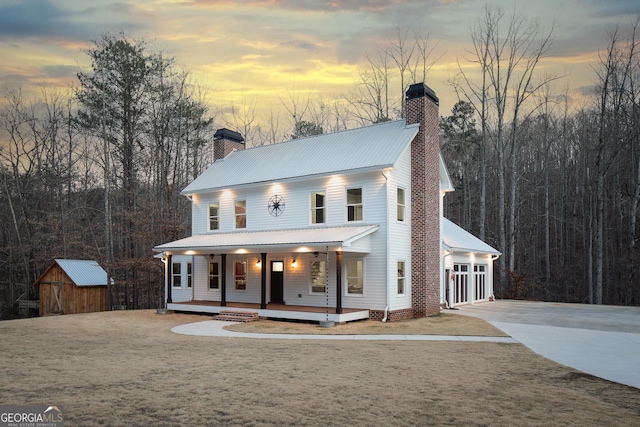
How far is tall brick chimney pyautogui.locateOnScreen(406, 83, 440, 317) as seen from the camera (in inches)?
732

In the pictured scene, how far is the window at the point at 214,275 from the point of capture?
2288cm

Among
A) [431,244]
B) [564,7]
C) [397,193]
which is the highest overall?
[564,7]

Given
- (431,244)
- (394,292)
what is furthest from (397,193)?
(394,292)

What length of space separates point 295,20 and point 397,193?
11.4 meters

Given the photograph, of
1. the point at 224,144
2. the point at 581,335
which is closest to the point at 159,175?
the point at 224,144

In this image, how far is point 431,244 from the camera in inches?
751

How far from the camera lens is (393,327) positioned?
52.1ft

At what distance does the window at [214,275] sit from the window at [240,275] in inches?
50.4

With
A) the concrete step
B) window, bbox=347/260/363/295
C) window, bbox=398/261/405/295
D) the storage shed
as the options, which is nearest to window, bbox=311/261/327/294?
window, bbox=347/260/363/295

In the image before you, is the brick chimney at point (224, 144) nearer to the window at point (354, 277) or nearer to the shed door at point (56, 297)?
the shed door at point (56, 297)

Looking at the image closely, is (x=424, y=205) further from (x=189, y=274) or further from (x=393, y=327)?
(x=189, y=274)

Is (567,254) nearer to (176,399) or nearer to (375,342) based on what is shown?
(375,342)

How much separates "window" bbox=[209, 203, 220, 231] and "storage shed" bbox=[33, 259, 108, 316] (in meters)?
7.53

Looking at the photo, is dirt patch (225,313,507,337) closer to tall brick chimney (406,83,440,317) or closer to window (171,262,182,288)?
tall brick chimney (406,83,440,317)
